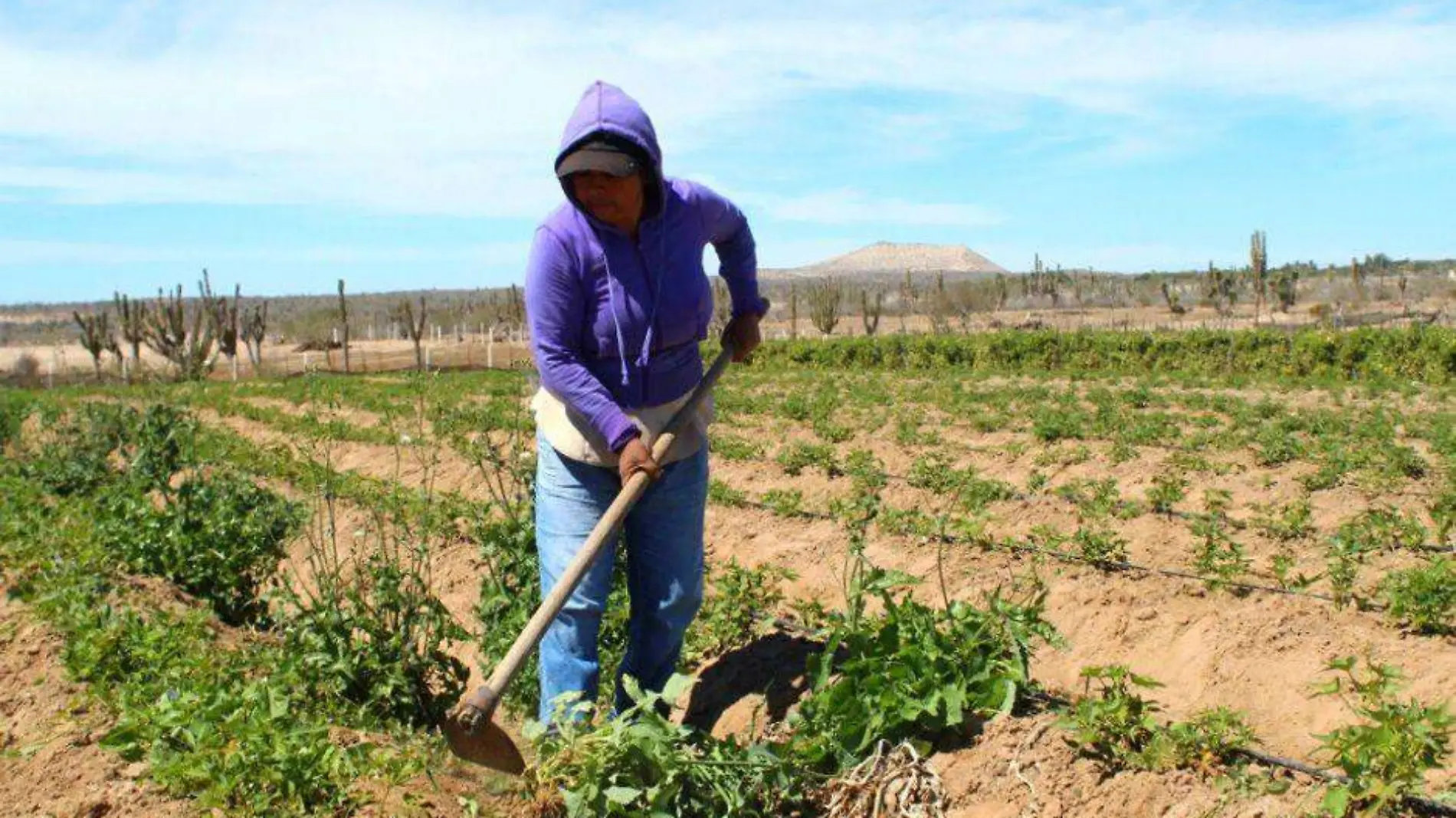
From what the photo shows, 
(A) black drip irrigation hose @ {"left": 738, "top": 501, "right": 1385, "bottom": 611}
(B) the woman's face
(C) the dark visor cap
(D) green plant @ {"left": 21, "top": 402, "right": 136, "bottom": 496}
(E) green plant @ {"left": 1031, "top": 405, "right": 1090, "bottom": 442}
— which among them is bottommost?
(A) black drip irrigation hose @ {"left": 738, "top": 501, "right": 1385, "bottom": 611}

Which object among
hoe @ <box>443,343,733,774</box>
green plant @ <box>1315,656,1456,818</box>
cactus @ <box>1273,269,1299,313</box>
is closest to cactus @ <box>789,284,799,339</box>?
cactus @ <box>1273,269,1299,313</box>

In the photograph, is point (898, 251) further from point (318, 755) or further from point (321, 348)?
point (318, 755)

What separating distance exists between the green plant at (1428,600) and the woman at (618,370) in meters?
3.15

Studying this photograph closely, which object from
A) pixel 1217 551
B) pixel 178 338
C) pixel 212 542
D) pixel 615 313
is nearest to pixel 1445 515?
pixel 1217 551

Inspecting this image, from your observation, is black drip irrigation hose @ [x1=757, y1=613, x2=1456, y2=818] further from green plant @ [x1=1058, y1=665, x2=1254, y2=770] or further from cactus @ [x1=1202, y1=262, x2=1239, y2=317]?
cactus @ [x1=1202, y1=262, x2=1239, y2=317]

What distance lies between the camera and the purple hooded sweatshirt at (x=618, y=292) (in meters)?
3.18

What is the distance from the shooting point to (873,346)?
2800 cm

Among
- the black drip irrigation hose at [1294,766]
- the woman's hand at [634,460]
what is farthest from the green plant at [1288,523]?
the woman's hand at [634,460]

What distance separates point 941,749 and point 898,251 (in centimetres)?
17495

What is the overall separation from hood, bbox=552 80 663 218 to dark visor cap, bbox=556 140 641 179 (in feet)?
0.09

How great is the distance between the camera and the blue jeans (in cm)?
342

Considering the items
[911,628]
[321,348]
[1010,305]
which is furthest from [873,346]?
[1010,305]

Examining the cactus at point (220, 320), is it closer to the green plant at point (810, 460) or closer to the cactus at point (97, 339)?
the cactus at point (97, 339)

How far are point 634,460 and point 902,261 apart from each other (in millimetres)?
170349
